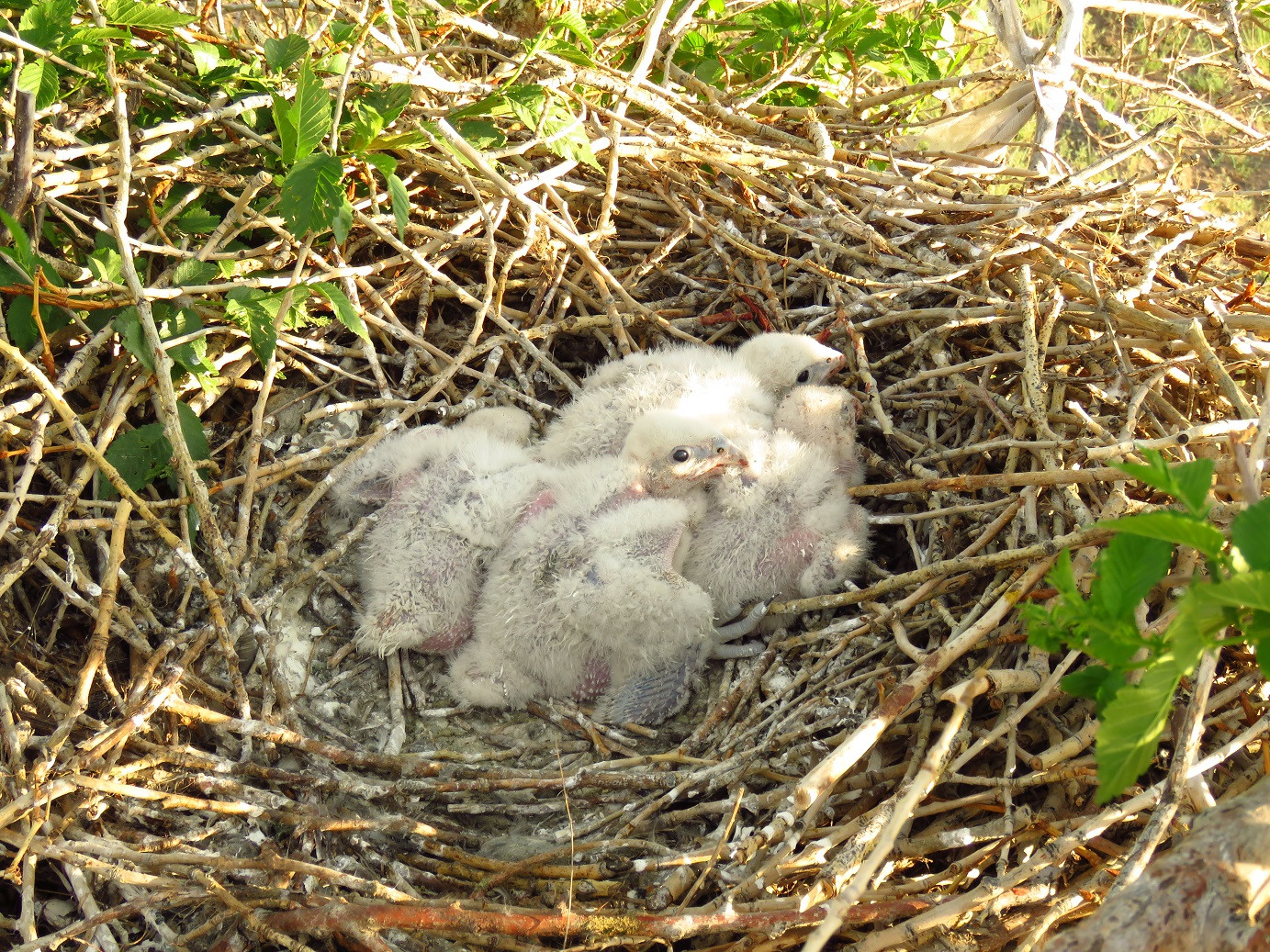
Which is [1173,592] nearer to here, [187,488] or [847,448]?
[847,448]

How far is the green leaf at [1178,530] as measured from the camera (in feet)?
3.38

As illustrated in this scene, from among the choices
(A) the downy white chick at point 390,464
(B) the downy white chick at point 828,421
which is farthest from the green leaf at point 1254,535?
(A) the downy white chick at point 390,464

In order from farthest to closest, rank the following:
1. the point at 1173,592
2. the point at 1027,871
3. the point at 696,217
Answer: the point at 696,217
the point at 1173,592
the point at 1027,871

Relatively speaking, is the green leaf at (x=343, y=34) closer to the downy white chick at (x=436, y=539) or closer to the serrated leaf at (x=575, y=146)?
the serrated leaf at (x=575, y=146)

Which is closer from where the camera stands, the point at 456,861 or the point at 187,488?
the point at 456,861

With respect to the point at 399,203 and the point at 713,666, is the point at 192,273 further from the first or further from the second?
the point at 713,666

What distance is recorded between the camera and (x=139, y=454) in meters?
2.31

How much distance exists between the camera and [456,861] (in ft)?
6.30

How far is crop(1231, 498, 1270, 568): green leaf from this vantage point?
1037 millimetres

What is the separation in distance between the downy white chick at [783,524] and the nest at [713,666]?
0.38 ft

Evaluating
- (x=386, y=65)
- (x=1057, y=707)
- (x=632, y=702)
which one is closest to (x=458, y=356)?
(x=386, y=65)

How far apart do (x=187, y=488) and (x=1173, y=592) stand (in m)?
2.09

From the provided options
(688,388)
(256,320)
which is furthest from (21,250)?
(688,388)

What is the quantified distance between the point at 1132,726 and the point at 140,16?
238 centimetres
